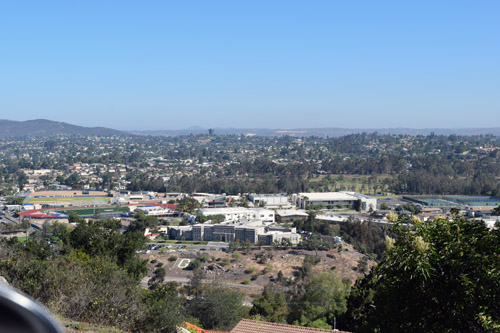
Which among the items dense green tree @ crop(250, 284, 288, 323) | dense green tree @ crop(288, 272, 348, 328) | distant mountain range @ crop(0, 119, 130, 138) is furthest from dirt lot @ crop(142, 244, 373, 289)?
distant mountain range @ crop(0, 119, 130, 138)

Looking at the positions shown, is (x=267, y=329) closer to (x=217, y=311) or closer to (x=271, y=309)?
(x=217, y=311)

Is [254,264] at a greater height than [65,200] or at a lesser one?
greater

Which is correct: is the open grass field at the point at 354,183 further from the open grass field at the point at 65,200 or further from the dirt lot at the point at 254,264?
the dirt lot at the point at 254,264

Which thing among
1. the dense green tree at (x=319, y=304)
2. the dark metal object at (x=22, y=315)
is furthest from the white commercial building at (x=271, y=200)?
the dark metal object at (x=22, y=315)

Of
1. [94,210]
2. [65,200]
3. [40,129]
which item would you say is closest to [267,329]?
[94,210]

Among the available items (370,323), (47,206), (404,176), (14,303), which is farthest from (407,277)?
(404,176)

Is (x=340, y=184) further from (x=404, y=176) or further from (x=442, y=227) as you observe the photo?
(x=442, y=227)

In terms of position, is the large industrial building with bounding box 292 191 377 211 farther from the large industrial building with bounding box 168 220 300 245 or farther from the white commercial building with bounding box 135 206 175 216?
the large industrial building with bounding box 168 220 300 245
